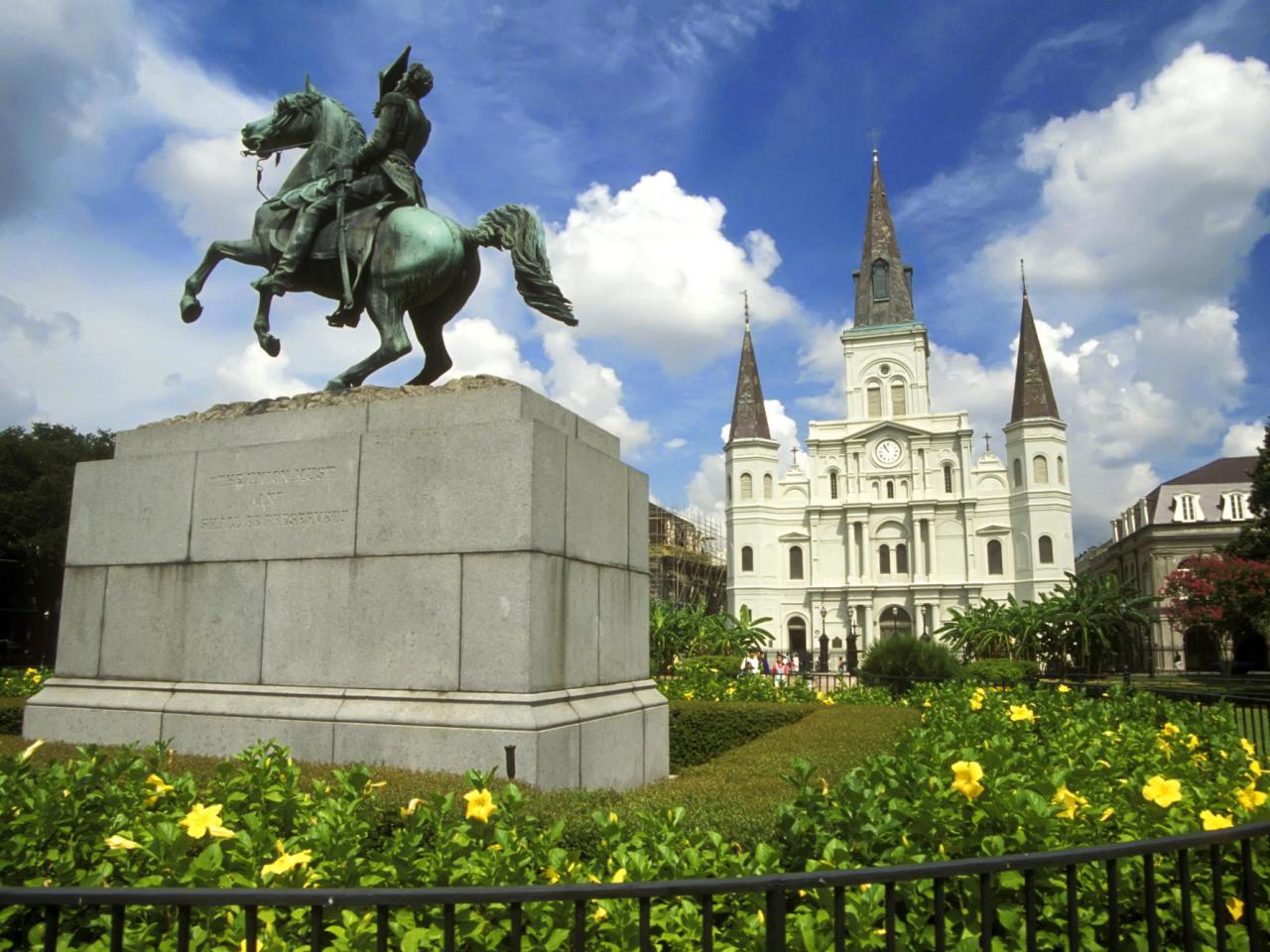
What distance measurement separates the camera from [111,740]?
714cm

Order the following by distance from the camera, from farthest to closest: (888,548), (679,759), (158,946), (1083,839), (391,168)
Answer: (888,548), (679,759), (391,168), (1083,839), (158,946)

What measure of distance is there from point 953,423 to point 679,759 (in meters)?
63.6

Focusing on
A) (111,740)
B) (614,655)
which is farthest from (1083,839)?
(111,740)

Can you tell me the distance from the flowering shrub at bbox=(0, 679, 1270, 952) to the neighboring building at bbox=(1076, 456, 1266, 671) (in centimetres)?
5819

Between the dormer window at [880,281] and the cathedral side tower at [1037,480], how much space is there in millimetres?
12122

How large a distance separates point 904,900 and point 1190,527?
66217mm

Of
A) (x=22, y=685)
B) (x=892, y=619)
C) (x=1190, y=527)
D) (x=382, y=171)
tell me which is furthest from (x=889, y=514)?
(x=382, y=171)

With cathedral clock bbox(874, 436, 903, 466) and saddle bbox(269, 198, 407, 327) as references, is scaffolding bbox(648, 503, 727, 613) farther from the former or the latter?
saddle bbox(269, 198, 407, 327)

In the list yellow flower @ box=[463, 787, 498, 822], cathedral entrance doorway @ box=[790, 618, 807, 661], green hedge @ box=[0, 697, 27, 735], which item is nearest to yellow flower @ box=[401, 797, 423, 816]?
yellow flower @ box=[463, 787, 498, 822]

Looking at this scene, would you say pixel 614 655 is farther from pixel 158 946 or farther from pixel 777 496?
pixel 777 496

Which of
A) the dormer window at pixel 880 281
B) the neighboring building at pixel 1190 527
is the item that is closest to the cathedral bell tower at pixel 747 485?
the dormer window at pixel 880 281

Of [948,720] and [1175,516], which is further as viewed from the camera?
[1175,516]

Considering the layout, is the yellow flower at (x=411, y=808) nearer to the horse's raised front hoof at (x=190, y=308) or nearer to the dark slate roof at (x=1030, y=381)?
the horse's raised front hoof at (x=190, y=308)

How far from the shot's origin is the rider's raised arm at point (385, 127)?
7.72m
